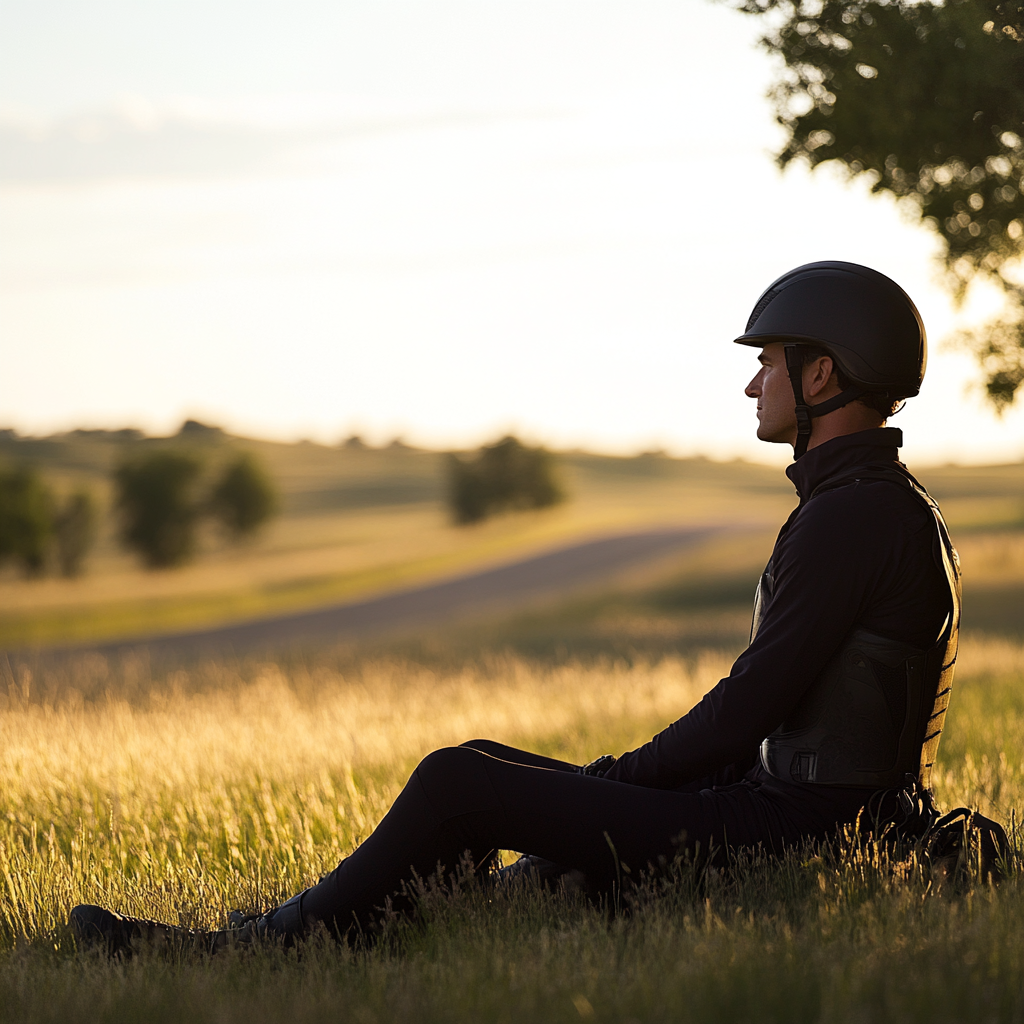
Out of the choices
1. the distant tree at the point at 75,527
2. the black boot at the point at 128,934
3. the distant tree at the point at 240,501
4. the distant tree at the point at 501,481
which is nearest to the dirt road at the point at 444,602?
the black boot at the point at 128,934

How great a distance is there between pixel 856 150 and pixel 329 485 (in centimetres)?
10382

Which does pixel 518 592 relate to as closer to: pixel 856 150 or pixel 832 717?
pixel 856 150

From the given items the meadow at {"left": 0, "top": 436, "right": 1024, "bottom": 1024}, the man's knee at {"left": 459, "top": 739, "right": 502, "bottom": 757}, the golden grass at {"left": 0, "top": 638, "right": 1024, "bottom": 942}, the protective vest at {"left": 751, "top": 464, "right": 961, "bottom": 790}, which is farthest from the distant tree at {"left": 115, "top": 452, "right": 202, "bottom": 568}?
the protective vest at {"left": 751, "top": 464, "right": 961, "bottom": 790}

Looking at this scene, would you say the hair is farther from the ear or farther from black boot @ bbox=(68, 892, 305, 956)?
black boot @ bbox=(68, 892, 305, 956)

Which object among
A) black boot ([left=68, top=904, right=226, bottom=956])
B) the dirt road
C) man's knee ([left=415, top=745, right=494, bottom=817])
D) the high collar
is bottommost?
the dirt road

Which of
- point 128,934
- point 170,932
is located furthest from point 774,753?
point 128,934

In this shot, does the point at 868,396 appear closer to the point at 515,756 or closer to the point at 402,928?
the point at 515,756

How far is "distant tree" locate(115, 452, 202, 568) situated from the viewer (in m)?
78.8

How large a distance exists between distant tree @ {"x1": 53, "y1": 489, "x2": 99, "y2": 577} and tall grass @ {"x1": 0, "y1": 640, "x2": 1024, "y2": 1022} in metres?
76.2

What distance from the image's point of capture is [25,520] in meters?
75.1

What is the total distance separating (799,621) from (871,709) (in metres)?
0.37

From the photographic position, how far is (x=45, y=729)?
26.1 ft

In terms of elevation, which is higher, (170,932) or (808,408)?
(808,408)

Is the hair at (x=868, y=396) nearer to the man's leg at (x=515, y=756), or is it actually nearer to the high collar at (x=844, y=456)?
the high collar at (x=844, y=456)
